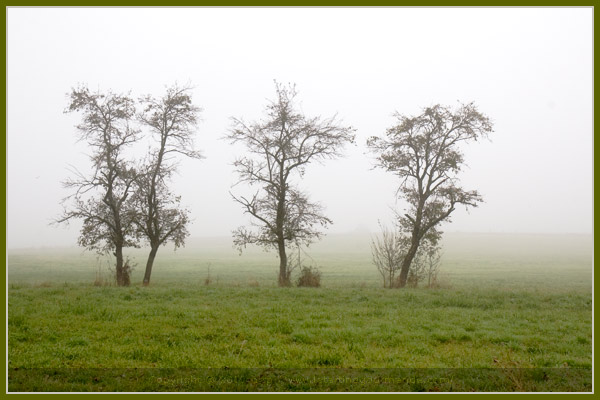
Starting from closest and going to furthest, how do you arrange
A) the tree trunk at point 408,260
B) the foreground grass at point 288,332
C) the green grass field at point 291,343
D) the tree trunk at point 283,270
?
the green grass field at point 291,343 → the foreground grass at point 288,332 → the tree trunk at point 283,270 → the tree trunk at point 408,260

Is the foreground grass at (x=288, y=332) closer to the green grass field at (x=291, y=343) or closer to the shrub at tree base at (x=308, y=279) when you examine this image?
the green grass field at (x=291, y=343)

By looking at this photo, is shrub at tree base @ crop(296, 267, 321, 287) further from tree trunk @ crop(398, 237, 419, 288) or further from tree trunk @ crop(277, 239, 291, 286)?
tree trunk @ crop(398, 237, 419, 288)

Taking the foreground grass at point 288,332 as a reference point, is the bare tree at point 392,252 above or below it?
above

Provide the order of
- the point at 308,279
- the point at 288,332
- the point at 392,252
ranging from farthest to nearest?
the point at 392,252, the point at 308,279, the point at 288,332

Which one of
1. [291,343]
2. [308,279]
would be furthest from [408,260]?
[291,343]

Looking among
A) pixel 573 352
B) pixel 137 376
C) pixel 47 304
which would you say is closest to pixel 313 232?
pixel 47 304

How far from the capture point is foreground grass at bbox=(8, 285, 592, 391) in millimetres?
9141

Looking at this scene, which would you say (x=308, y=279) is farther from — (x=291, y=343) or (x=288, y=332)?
(x=291, y=343)

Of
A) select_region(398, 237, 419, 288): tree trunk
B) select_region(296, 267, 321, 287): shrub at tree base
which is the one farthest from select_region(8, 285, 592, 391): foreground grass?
select_region(398, 237, 419, 288): tree trunk

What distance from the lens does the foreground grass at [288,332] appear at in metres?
9.14

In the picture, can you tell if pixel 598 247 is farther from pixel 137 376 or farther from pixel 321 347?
pixel 137 376

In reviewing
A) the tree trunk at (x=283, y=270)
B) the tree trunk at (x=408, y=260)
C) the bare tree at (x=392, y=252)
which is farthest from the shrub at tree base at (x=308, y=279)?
the tree trunk at (x=408, y=260)

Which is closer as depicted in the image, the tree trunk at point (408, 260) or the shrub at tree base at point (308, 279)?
the shrub at tree base at point (308, 279)

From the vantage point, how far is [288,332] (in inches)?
471
